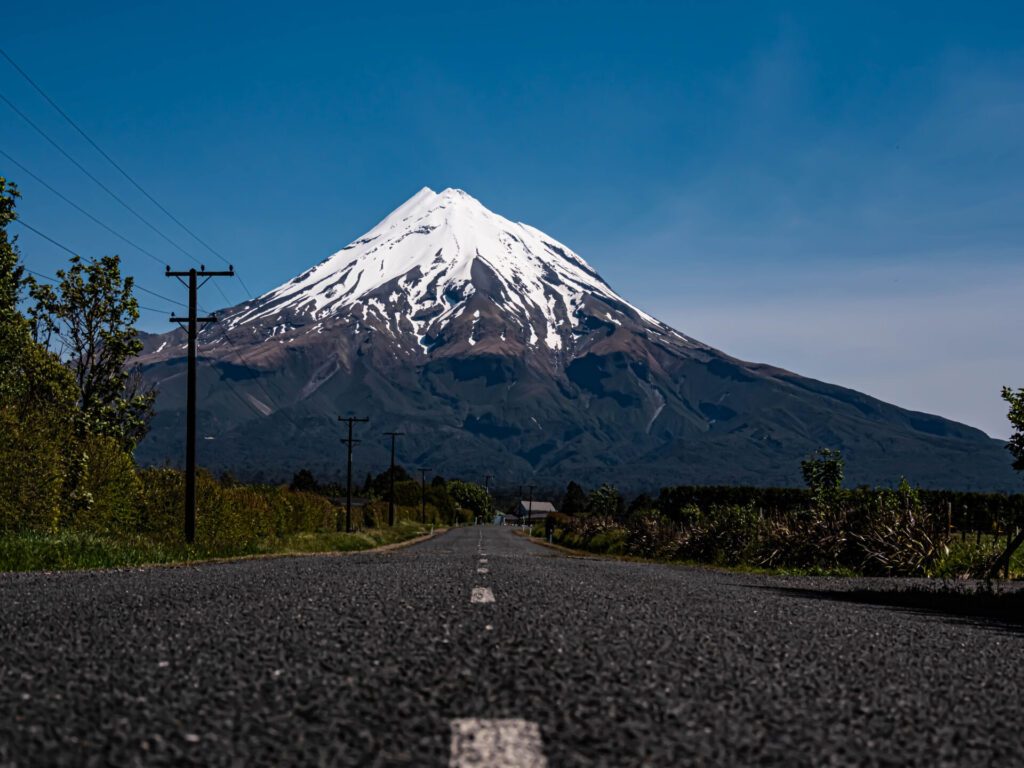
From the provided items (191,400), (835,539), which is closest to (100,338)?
(191,400)

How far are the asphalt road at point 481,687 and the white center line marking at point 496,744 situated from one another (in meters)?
0.01

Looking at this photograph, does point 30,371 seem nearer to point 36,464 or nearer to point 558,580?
point 36,464

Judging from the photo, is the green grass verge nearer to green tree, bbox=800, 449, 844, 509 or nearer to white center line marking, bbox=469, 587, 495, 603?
white center line marking, bbox=469, 587, 495, 603

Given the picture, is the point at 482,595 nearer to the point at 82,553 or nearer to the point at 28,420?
the point at 82,553

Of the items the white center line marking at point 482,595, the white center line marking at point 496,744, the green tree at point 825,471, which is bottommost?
the white center line marking at point 482,595

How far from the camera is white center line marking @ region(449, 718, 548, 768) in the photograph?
4023mm

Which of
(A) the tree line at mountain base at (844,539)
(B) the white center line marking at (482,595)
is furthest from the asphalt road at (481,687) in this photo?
(A) the tree line at mountain base at (844,539)

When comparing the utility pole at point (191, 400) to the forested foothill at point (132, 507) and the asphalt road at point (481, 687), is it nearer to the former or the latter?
the forested foothill at point (132, 507)

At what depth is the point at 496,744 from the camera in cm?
423

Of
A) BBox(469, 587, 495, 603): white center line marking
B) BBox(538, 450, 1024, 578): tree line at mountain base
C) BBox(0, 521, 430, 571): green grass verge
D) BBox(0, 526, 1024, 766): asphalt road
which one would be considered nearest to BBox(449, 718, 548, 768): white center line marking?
BBox(0, 526, 1024, 766): asphalt road

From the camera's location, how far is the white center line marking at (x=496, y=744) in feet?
13.2

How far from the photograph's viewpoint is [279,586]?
11.2m

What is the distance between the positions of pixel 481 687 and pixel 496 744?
92 centimetres

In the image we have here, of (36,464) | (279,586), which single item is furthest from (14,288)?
(279,586)
